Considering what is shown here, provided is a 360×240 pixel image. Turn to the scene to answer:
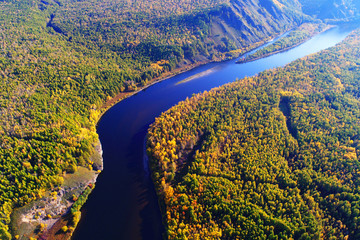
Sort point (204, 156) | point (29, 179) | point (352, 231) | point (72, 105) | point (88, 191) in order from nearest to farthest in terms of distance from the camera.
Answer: point (352, 231), point (29, 179), point (88, 191), point (204, 156), point (72, 105)

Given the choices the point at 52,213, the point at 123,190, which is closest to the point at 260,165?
the point at 123,190

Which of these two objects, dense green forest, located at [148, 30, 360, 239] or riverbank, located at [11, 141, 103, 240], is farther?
riverbank, located at [11, 141, 103, 240]

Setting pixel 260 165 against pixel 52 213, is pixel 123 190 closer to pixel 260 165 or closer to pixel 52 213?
pixel 52 213

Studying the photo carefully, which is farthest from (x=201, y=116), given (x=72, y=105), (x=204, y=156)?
(x=72, y=105)

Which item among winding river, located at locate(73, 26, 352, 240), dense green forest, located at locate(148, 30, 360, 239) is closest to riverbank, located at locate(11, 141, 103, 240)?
winding river, located at locate(73, 26, 352, 240)

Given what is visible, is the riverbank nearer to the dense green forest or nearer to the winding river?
the winding river

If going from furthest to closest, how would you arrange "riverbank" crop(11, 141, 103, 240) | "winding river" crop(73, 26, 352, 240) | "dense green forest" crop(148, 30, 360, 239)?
1. "winding river" crop(73, 26, 352, 240)
2. "riverbank" crop(11, 141, 103, 240)
3. "dense green forest" crop(148, 30, 360, 239)

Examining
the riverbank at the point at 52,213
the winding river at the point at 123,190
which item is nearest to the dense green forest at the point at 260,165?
the winding river at the point at 123,190

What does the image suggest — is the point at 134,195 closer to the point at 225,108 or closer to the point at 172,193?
the point at 172,193

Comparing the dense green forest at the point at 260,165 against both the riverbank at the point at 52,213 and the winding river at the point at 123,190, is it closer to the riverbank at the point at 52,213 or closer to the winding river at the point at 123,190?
the winding river at the point at 123,190
